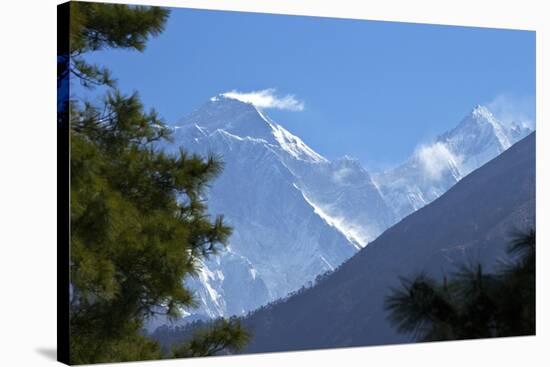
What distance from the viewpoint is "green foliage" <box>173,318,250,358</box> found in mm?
6473

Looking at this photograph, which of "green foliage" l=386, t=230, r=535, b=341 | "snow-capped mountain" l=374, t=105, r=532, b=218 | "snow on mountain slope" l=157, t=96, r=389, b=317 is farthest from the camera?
"snow-capped mountain" l=374, t=105, r=532, b=218

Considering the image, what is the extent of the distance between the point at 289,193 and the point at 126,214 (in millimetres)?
1213

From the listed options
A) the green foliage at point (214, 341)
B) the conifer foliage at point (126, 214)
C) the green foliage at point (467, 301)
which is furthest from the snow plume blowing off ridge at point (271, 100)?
the green foliage at point (467, 301)

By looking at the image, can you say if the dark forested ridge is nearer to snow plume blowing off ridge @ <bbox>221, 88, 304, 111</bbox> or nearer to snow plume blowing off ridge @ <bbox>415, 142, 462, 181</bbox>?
snow plume blowing off ridge @ <bbox>415, 142, 462, 181</bbox>

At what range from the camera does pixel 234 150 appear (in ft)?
21.6

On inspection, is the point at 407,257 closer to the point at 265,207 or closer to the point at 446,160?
the point at 446,160

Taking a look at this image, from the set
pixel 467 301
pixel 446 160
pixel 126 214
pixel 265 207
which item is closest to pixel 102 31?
pixel 126 214

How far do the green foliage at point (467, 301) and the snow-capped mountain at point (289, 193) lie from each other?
1.84 meters

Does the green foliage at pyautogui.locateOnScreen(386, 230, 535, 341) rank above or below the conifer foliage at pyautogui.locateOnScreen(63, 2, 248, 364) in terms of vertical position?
below

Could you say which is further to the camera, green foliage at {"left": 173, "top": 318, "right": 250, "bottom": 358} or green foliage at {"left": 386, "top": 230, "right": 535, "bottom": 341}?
green foliage at {"left": 173, "top": 318, "right": 250, "bottom": 358}

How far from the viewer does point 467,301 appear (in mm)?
4422

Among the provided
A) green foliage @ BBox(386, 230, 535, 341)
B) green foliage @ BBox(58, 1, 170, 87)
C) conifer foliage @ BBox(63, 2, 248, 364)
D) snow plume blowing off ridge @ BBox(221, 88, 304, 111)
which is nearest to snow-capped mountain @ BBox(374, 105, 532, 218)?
snow plume blowing off ridge @ BBox(221, 88, 304, 111)

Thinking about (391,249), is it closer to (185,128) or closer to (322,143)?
(322,143)

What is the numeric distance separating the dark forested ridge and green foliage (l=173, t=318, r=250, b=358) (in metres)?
0.09
